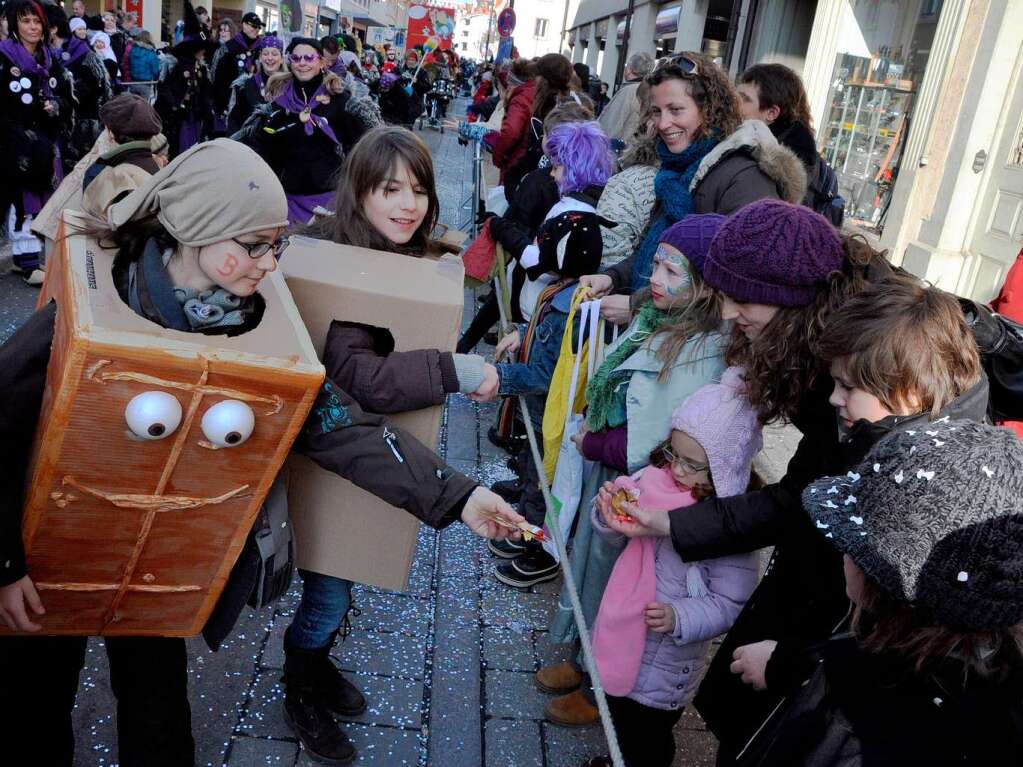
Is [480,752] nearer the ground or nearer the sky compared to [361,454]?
nearer the ground

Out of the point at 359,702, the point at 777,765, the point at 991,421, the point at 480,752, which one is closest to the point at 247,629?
the point at 359,702

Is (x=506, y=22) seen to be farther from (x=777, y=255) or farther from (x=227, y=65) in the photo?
(x=777, y=255)

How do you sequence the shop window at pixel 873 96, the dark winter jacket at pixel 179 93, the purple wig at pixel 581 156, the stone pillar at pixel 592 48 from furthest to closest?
the stone pillar at pixel 592 48, the dark winter jacket at pixel 179 93, the shop window at pixel 873 96, the purple wig at pixel 581 156

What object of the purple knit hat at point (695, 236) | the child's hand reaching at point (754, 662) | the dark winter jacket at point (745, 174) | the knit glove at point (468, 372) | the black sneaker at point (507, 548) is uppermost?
the dark winter jacket at point (745, 174)

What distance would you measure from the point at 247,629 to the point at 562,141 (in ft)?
8.66

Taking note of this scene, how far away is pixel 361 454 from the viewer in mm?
1991

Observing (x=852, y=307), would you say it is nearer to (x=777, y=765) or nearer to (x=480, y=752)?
(x=777, y=765)

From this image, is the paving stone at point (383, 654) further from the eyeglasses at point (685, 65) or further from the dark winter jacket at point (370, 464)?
the eyeglasses at point (685, 65)

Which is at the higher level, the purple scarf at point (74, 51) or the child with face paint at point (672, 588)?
the purple scarf at point (74, 51)

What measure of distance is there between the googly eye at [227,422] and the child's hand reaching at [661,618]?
3.83 feet

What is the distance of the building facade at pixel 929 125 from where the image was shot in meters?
6.88

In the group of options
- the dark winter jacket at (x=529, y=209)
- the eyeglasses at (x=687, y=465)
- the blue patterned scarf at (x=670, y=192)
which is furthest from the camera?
the dark winter jacket at (x=529, y=209)

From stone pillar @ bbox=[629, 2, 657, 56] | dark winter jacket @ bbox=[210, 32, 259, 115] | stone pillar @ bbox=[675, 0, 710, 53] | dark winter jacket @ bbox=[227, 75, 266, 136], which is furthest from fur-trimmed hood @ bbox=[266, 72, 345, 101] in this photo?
stone pillar @ bbox=[629, 2, 657, 56]

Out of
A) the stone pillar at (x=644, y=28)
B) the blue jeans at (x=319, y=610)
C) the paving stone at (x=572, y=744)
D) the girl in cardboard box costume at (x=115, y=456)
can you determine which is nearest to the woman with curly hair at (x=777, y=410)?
the girl in cardboard box costume at (x=115, y=456)
